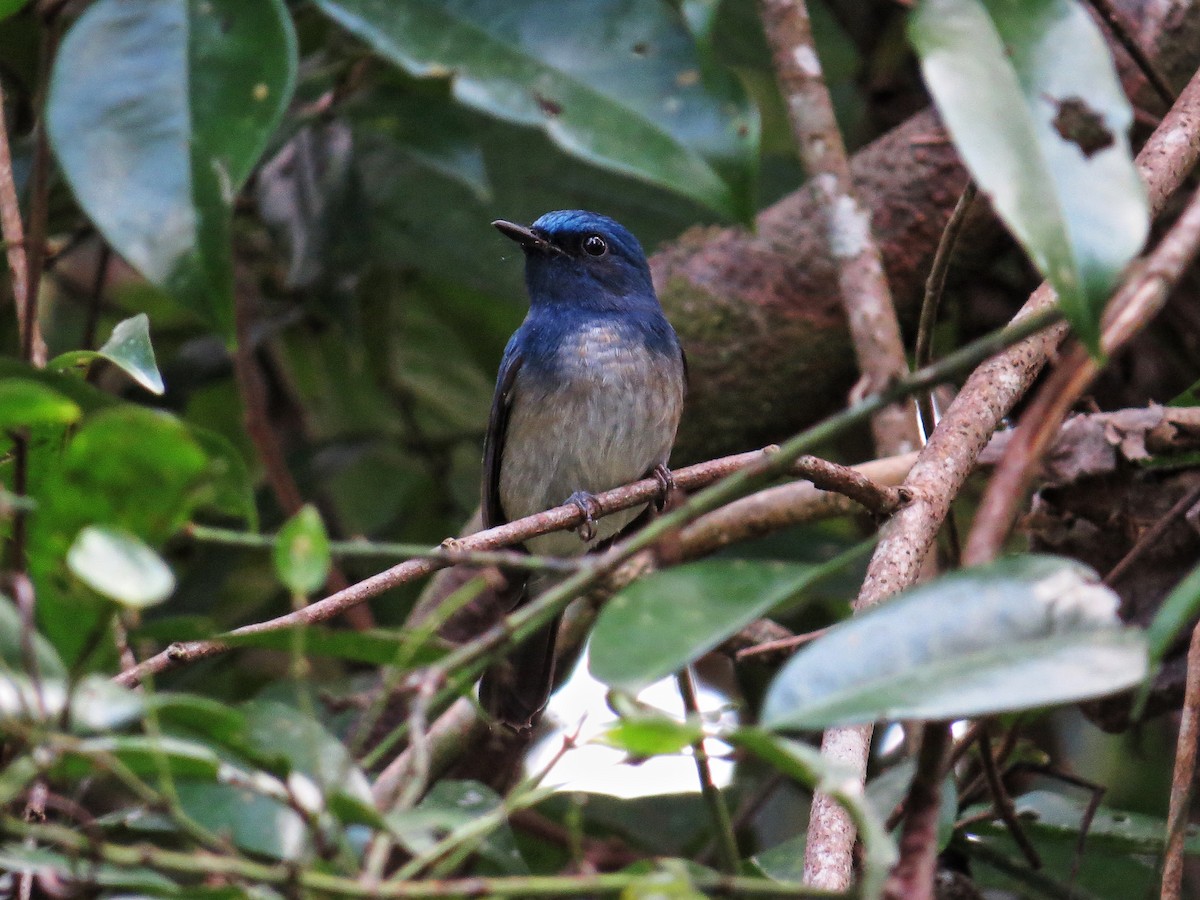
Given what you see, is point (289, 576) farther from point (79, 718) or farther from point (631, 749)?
point (631, 749)

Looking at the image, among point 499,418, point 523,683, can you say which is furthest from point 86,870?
point 499,418

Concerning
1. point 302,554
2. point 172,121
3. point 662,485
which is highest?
point 172,121

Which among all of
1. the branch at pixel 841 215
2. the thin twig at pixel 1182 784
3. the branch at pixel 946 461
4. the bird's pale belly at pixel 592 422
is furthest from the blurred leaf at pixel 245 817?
the bird's pale belly at pixel 592 422

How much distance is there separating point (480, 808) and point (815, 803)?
881mm

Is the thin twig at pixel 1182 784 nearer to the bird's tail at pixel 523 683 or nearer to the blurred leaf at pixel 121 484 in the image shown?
the blurred leaf at pixel 121 484

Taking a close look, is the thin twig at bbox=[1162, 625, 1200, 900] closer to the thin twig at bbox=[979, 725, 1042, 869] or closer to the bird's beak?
the thin twig at bbox=[979, 725, 1042, 869]

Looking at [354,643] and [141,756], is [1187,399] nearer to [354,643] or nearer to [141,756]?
[354,643]

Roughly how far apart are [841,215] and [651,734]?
3.26m

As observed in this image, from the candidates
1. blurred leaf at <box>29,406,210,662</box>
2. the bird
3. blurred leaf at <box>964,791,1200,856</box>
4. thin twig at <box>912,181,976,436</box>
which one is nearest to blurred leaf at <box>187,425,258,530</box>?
blurred leaf at <box>29,406,210,662</box>

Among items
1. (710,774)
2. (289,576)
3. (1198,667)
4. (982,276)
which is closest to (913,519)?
(1198,667)

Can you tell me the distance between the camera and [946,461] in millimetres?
2879

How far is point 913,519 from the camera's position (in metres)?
2.81

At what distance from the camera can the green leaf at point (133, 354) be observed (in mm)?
2182

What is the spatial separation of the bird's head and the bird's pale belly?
0.82 ft
